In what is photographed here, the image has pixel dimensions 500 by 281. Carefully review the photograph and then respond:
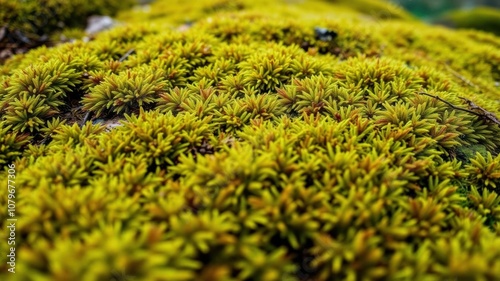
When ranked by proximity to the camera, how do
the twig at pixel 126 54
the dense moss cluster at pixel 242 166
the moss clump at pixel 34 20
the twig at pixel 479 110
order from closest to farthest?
the dense moss cluster at pixel 242 166
the twig at pixel 479 110
the twig at pixel 126 54
the moss clump at pixel 34 20

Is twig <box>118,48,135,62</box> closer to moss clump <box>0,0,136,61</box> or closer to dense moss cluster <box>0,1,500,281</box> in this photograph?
dense moss cluster <box>0,1,500,281</box>

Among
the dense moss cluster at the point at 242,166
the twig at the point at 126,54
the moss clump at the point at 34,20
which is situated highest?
the moss clump at the point at 34,20

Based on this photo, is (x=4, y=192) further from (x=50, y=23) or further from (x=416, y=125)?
(x=50, y=23)

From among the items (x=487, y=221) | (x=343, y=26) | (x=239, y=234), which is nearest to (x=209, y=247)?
(x=239, y=234)

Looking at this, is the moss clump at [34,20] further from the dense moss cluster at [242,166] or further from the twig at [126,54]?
the twig at [126,54]

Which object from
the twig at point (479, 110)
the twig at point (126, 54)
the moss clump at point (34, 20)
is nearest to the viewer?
the twig at point (479, 110)

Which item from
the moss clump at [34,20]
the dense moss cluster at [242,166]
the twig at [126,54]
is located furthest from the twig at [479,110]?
the moss clump at [34,20]

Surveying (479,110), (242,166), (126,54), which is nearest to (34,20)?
(126,54)

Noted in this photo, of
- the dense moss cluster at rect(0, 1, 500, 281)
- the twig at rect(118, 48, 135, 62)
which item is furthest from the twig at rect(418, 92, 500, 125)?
the twig at rect(118, 48, 135, 62)

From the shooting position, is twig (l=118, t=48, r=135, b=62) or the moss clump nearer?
twig (l=118, t=48, r=135, b=62)
